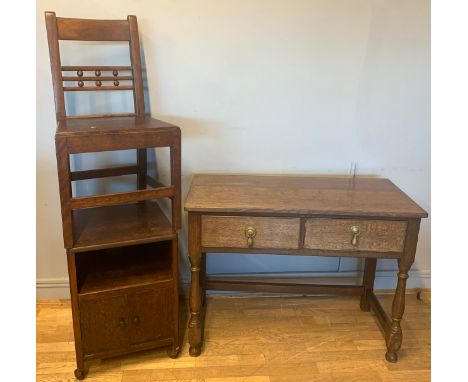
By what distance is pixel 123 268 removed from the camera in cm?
175

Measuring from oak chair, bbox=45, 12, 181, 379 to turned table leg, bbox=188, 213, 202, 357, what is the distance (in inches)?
2.4

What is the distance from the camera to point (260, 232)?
1.63 meters

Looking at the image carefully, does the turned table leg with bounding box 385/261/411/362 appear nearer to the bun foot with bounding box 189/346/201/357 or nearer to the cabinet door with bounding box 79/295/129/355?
the bun foot with bounding box 189/346/201/357

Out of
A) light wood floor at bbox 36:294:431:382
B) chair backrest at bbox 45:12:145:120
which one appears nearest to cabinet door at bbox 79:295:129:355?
light wood floor at bbox 36:294:431:382

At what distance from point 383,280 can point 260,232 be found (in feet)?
3.51

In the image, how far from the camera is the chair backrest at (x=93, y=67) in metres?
1.59

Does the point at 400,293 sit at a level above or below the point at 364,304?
above

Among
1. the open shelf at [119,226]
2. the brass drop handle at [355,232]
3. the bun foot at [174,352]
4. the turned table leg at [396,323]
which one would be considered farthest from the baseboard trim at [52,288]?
the turned table leg at [396,323]

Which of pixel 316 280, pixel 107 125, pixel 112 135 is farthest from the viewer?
pixel 316 280

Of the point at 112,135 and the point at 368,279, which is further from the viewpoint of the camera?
Result: the point at 368,279

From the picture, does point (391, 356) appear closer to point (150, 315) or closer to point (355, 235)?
point (355, 235)

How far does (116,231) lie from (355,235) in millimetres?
975

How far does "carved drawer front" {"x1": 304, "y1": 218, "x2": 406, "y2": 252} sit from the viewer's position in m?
1.62

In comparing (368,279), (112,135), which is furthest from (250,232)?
(368,279)
